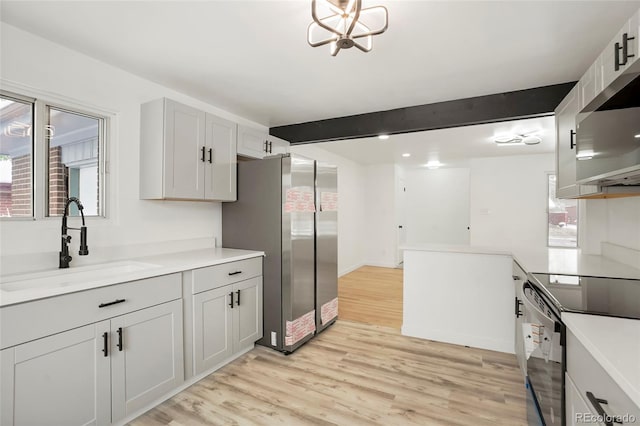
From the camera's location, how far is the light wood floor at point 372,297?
380cm

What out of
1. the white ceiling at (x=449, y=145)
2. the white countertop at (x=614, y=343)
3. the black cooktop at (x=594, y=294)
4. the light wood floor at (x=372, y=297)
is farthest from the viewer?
the white ceiling at (x=449, y=145)

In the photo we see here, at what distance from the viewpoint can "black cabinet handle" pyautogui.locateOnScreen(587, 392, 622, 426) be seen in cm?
84

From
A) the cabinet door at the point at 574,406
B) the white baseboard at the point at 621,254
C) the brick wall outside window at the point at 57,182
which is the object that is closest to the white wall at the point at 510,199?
the white baseboard at the point at 621,254

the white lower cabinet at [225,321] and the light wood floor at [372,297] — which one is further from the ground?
the white lower cabinet at [225,321]

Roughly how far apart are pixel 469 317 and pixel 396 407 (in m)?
1.36

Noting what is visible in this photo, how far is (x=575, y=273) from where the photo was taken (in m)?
1.92

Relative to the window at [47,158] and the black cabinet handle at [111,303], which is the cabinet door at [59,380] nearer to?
the black cabinet handle at [111,303]

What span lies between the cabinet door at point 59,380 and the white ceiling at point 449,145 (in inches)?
154

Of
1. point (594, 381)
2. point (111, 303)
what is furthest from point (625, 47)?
point (111, 303)

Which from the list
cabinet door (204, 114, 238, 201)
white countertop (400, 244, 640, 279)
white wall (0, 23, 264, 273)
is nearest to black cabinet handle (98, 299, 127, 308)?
white wall (0, 23, 264, 273)

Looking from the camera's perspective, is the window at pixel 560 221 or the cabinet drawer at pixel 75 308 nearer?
the cabinet drawer at pixel 75 308

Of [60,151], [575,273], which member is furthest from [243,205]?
[575,273]

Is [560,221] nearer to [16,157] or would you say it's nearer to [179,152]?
[179,152]

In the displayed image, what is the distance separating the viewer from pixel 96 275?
82.3 inches
